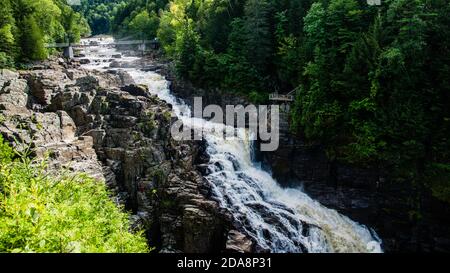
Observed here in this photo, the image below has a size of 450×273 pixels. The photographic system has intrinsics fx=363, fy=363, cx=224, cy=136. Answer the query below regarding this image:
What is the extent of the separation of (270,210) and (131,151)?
36.0 feet

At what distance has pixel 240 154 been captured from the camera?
2862cm

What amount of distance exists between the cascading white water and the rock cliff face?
124 cm

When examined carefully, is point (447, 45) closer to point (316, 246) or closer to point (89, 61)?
point (316, 246)

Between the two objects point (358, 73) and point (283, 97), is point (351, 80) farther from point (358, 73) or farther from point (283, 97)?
point (283, 97)

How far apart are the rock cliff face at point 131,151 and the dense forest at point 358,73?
989cm

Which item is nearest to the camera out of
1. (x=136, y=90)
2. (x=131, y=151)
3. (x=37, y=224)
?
(x=37, y=224)

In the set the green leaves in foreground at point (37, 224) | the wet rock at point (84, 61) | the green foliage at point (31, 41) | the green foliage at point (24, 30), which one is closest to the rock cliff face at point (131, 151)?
the green leaves in foreground at point (37, 224)

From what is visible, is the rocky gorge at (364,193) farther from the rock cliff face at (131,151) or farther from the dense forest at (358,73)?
the rock cliff face at (131,151)

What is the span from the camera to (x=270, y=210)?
79.4ft

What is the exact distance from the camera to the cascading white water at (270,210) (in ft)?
74.1

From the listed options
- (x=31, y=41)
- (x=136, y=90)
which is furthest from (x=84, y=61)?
(x=136, y=90)

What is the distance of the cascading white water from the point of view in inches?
889
